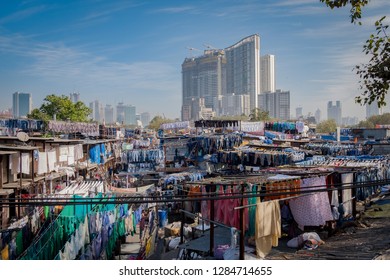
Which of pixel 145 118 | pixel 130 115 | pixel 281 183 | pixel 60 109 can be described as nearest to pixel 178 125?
pixel 60 109

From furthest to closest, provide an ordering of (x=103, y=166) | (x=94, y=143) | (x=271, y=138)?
(x=271, y=138)
(x=103, y=166)
(x=94, y=143)

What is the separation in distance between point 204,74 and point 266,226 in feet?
143

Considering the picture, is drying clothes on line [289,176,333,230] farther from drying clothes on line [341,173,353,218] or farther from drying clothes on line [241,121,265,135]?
drying clothes on line [241,121,265,135]

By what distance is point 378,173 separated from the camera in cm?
→ 866

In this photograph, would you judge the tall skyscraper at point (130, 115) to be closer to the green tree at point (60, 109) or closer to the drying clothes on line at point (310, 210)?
the green tree at point (60, 109)

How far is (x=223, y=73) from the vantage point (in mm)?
42312

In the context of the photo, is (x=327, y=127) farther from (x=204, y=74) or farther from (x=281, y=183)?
(x=281, y=183)

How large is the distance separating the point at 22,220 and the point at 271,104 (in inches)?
3028

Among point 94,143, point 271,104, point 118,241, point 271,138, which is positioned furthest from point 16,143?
point 271,104

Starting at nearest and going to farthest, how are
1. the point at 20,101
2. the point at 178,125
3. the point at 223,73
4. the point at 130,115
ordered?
the point at 20,101 < the point at 178,125 < the point at 223,73 < the point at 130,115

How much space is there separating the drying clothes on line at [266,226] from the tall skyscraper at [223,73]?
1569cm

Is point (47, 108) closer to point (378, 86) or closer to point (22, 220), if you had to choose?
point (22, 220)

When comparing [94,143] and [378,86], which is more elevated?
[378,86]

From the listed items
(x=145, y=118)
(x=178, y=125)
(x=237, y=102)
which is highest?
(x=145, y=118)
